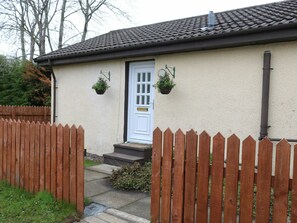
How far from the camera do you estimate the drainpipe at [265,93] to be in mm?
5465

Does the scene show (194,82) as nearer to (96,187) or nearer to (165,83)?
(165,83)

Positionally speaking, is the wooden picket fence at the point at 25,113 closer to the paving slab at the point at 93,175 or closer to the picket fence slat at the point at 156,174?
the paving slab at the point at 93,175

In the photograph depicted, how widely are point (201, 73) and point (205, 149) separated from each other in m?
3.64

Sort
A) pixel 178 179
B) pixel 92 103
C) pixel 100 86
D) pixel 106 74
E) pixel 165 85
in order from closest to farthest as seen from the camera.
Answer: pixel 178 179
pixel 165 85
pixel 100 86
pixel 106 74
pixel 92 103

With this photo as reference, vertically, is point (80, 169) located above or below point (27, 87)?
below

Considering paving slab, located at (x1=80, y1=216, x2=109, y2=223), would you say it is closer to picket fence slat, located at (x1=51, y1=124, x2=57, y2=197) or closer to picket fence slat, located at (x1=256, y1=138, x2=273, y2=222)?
picket fence slat, located at (x1=51, y1=124, x2=57, y2=197)

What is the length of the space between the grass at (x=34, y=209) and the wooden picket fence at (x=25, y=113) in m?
7.70

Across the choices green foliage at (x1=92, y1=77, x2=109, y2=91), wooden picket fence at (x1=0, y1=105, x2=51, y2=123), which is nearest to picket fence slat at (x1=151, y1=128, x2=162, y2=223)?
green foliage at (x1=92, y1=77, x2=109, y2=91)

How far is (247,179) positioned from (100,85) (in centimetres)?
590

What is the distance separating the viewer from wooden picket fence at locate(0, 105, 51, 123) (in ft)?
37.8

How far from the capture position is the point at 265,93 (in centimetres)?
549

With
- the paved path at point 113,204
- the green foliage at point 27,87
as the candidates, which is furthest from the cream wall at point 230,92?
the green foliage at point 27,87

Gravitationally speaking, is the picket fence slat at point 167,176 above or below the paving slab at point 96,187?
above

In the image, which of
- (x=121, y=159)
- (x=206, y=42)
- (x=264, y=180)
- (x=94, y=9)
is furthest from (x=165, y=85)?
(x=94, y=9)
